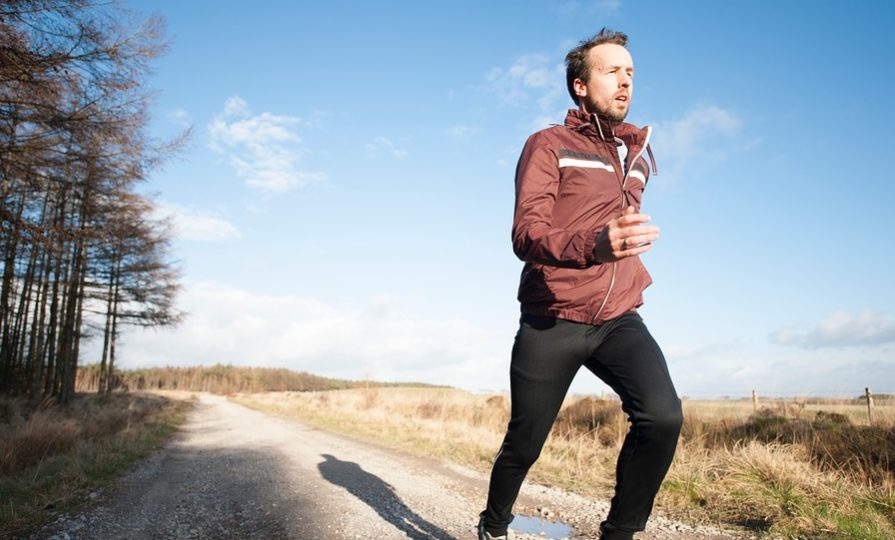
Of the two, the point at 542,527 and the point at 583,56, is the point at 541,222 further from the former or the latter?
the point at 542,527

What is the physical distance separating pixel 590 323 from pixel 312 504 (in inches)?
135

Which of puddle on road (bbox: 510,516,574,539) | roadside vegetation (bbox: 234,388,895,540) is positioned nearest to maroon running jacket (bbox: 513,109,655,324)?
puddle on road (bbox: 510,516,574,539)

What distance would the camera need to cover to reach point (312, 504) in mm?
4645

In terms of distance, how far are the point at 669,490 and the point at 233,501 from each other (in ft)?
13.2

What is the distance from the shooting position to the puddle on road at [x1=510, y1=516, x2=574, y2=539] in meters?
3.98

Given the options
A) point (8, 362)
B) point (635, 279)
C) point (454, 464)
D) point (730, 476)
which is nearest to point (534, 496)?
point (730, 476)

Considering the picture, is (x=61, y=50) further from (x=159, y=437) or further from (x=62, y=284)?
(x=62, y=284)

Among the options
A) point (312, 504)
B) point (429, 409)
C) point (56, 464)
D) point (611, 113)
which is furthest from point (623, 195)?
point (429, 409)

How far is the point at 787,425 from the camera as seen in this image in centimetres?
1099

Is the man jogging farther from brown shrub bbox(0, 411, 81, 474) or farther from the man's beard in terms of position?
brown shrub bbox(0, 411, 81, 474)

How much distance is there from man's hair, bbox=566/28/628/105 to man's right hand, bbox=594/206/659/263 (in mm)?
1257

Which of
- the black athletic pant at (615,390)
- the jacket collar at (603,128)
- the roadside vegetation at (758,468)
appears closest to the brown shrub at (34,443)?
the roadside vegetation at (758,468)

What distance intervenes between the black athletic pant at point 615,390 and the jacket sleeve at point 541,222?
504mm

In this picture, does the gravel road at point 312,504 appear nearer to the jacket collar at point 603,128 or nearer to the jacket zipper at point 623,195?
the jacket zipper at point 623,195
